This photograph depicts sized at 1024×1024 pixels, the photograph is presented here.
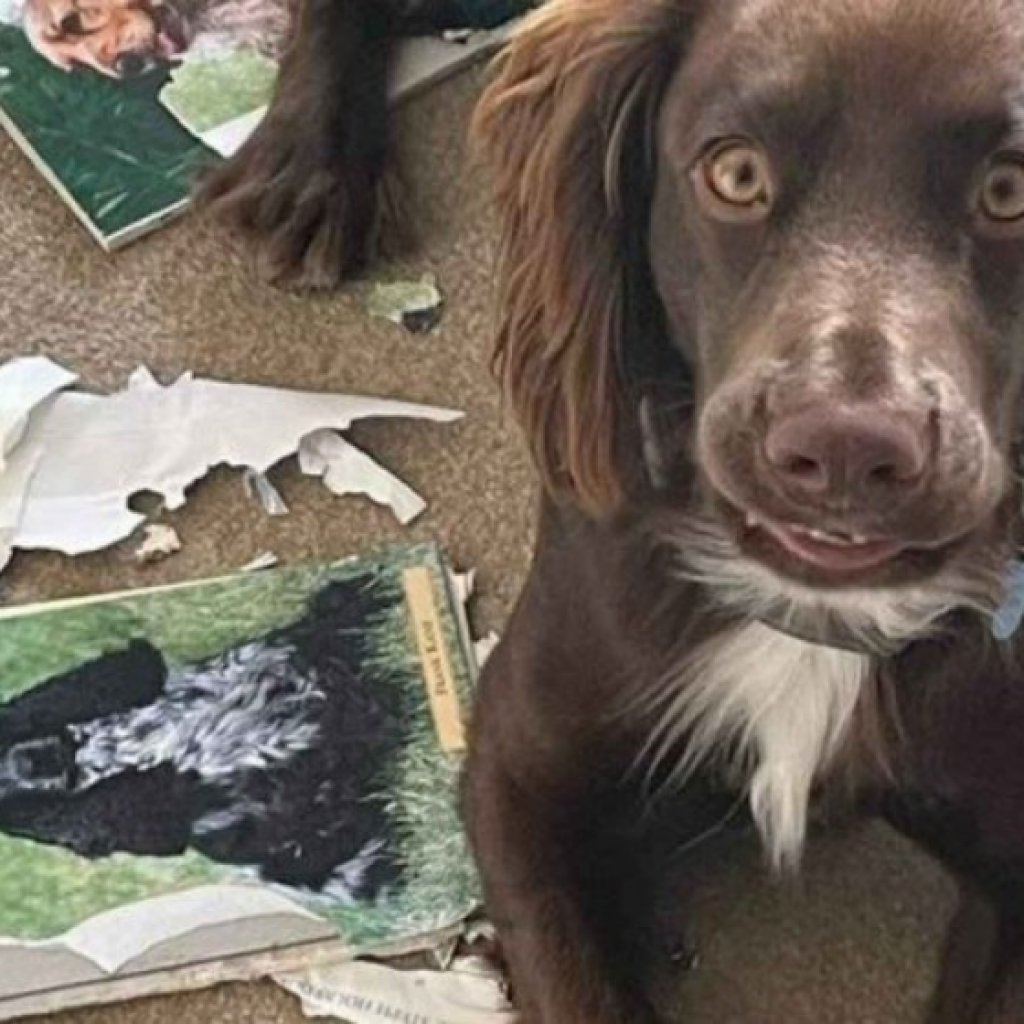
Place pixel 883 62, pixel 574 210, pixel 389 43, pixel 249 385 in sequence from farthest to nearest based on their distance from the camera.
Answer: pixel 389 43
pixel 249 385
pixel 574 210
pixel 883 62

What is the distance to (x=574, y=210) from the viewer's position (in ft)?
4.45

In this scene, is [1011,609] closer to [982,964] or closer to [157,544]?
[982,964]

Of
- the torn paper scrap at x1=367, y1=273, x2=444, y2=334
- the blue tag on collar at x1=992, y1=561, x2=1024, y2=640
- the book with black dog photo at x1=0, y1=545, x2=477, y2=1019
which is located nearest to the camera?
the blue tag on collar at x1=992, y1=561, x2=1024, y2=640

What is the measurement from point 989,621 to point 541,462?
245 millimetres

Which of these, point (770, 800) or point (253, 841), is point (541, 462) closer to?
point (770, 800)

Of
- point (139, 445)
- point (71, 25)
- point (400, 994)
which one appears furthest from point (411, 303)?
point (400, 994)

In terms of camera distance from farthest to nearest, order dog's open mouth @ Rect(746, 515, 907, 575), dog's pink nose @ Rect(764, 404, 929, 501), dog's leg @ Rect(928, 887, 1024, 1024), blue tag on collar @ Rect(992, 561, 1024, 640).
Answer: dog's leg @ Rect(928, 887, 1024, 1024)
blue tag on collar @ Rect(992, 561, 1024, 640)
dog's open mouth @ Rect(746, 515, 907, 575)
dog's pink nose @ Rect(764, 404, 929, 501)

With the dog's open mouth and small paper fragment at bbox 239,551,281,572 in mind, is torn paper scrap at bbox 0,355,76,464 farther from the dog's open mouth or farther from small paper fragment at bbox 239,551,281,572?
the dog's open mouth

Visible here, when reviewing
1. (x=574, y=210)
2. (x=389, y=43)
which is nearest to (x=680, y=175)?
(x=574, y=210)

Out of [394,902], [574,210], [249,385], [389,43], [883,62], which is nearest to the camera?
[883,62]

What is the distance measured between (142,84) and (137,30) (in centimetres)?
5

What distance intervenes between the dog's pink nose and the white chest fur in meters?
0.28

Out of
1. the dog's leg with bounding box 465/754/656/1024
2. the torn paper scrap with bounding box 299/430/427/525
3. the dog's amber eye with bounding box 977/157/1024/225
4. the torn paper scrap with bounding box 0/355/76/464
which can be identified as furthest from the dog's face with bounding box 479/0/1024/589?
the torn paper scrap with bounding box 0/355/76/464

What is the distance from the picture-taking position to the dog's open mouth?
1.26 m
